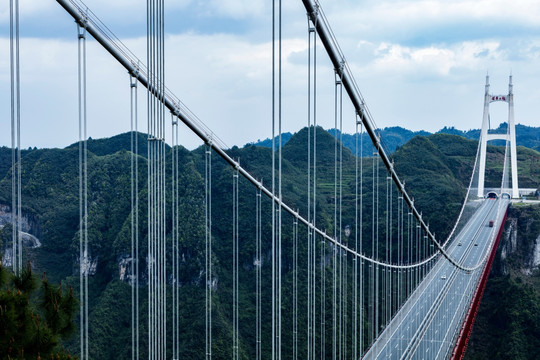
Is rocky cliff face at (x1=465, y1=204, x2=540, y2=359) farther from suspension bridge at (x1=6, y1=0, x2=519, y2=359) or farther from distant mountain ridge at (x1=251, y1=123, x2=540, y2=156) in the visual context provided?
distant mountain ridge at (x1=251, y1=123, x2=540, y2=156)

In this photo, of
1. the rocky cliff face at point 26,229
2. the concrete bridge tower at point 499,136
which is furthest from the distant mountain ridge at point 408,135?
the rocky cliff face at point 26,229

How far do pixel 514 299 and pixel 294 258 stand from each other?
857 inches

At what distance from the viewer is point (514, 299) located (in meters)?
32.2

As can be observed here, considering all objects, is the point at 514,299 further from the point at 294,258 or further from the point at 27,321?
the point at 27,321

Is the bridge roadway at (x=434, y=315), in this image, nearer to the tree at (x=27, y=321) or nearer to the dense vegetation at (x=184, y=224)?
the dense vegetation at (x=184, y=224)

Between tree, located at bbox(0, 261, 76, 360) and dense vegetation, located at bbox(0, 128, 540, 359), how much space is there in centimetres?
1704

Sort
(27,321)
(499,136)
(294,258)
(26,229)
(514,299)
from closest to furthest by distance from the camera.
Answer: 1. (27,321)
2. (294,258)
3. (514,299)
4. (26,229)
5. (499,136)

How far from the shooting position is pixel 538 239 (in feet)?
127

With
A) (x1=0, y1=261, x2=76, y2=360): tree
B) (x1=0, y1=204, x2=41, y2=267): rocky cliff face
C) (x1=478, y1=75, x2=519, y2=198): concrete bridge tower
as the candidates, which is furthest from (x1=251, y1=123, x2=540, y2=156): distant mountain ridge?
(x1=0, y1=261, x2=76, y2=360): tree

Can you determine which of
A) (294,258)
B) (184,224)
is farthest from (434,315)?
(184,224)

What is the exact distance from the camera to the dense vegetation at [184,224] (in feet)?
88.5

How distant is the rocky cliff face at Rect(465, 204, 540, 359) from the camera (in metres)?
29.4

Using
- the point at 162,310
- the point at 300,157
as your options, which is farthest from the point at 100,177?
the point at 162,310

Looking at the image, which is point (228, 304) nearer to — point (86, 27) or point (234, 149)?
point (234, 149)
